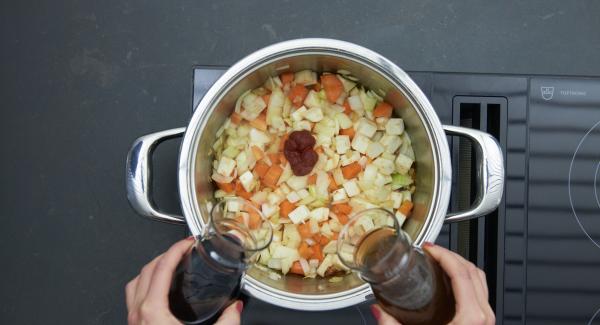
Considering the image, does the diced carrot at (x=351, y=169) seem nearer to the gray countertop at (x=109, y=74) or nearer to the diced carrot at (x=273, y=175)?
the diced carrot at (x=273, y=175)

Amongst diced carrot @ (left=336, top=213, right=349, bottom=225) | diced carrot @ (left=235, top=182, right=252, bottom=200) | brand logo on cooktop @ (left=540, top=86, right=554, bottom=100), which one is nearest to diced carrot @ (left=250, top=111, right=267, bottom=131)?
diced carrot @ (left=235, top=182, right=252, bottom=200)

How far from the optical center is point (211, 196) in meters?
0.92

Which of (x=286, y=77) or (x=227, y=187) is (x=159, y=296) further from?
(x=286, y=77)

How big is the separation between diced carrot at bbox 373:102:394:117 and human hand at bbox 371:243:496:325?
27 cm

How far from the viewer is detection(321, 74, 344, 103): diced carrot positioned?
0.91 m

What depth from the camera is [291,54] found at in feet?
2.63

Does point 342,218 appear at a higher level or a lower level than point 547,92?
lower

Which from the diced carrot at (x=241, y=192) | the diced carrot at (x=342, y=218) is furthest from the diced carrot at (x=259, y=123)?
the diced carrot at (x=342, y=218)

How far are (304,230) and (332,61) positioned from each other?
0.31 metres

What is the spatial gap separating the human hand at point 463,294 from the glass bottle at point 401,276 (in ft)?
0.05

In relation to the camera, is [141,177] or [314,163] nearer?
[141,177]

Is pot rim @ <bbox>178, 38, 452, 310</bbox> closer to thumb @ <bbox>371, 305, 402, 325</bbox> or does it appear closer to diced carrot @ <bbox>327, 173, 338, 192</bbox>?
thumb @ <bbox>371, 305, 402, 325</bbox>

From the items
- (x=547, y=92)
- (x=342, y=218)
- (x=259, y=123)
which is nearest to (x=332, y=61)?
(x=259, y=123)

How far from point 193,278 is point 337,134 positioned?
0.38m
